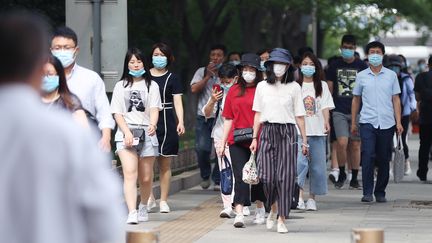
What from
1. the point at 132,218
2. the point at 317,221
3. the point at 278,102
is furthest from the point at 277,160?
the point at 132,218

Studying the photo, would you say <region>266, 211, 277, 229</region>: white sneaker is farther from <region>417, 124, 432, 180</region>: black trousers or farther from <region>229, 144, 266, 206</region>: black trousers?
<region>417, 124, 432, 180</region>: black trousers

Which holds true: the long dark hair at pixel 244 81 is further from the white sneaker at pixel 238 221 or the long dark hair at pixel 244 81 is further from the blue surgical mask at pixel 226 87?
the blue surgical mask at pixel 226 87

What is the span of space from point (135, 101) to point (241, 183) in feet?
4.43

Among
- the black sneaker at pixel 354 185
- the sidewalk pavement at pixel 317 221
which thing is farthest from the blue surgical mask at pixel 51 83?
the black sneaker at pixel 354 185

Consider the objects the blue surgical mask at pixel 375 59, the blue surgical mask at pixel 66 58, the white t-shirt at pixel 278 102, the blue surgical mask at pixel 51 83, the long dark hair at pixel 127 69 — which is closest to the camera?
the blue surgical mask at pixel 51 83

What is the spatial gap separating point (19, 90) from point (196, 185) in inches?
564

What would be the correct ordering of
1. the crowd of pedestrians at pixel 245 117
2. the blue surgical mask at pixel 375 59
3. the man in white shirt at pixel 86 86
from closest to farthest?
the man in white shirt at pixel 86 86, the crowd of pedestrians at pixel 245 117, the blue surgical mask at pixel 375 59

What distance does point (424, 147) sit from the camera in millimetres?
18656

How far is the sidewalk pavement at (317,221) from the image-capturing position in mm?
11422

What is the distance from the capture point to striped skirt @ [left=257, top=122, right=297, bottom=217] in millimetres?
11828

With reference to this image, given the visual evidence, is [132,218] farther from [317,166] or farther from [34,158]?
[34,158]

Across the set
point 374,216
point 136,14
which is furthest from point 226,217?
point 136,14

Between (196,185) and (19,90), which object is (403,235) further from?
(19,90)

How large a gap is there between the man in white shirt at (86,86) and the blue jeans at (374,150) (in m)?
6.26
